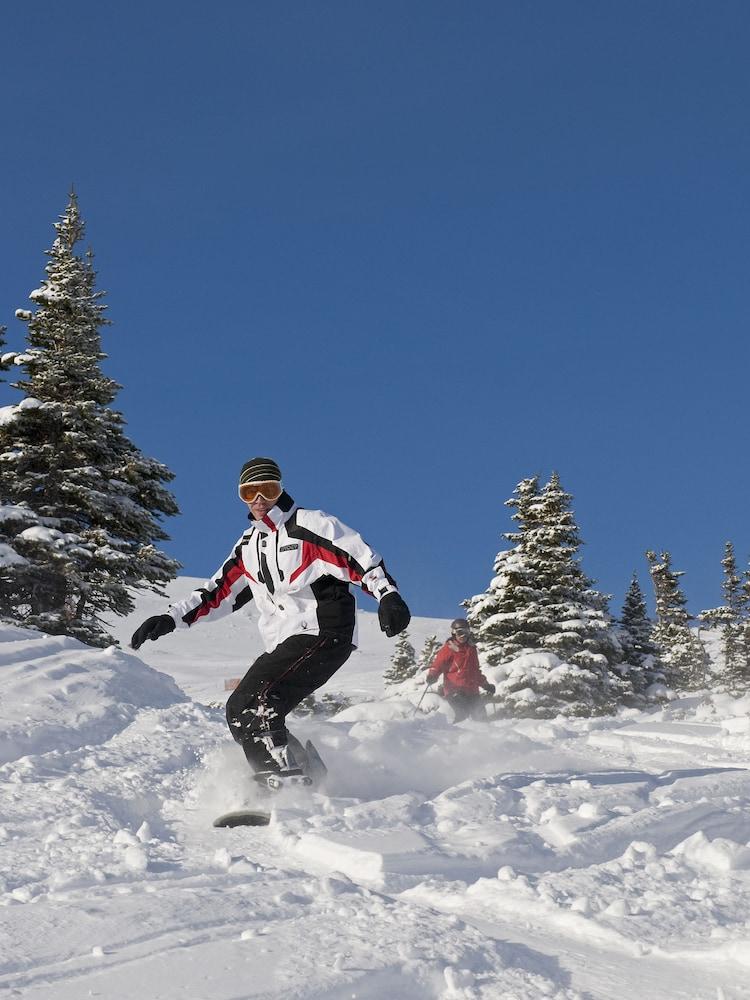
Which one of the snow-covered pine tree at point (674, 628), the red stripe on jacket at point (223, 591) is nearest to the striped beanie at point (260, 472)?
the red stripe on jacket at point (223, 591)

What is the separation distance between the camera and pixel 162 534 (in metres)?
19.1

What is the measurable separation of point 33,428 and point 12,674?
12.6 meters

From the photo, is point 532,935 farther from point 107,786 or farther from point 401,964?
point 107,786

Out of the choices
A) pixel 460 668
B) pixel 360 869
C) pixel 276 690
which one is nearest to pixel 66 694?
pixel 276 690

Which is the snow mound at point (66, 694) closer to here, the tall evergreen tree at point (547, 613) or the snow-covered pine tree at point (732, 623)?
the tall evergreen tree at point (547, 613)

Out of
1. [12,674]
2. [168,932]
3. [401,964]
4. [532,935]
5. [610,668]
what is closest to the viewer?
[401,964]

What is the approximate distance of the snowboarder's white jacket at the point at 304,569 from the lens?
16.7 feet

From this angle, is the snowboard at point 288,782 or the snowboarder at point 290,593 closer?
the snowboard at point 288,782

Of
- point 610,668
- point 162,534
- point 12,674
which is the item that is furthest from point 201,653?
point 12,674

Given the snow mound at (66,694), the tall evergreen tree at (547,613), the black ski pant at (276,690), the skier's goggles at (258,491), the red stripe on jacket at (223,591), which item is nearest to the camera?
the black ski pant at (276,690)

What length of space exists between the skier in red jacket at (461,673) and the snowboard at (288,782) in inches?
314

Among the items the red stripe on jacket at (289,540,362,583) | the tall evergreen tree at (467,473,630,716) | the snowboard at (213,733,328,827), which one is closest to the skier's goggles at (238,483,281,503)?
the red stripe on jacket at (289,540,362,583)

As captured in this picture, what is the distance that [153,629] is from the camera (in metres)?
5.39

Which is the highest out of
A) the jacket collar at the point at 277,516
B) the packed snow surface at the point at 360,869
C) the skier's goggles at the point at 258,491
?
the skier's goggles at the point at 258,491
